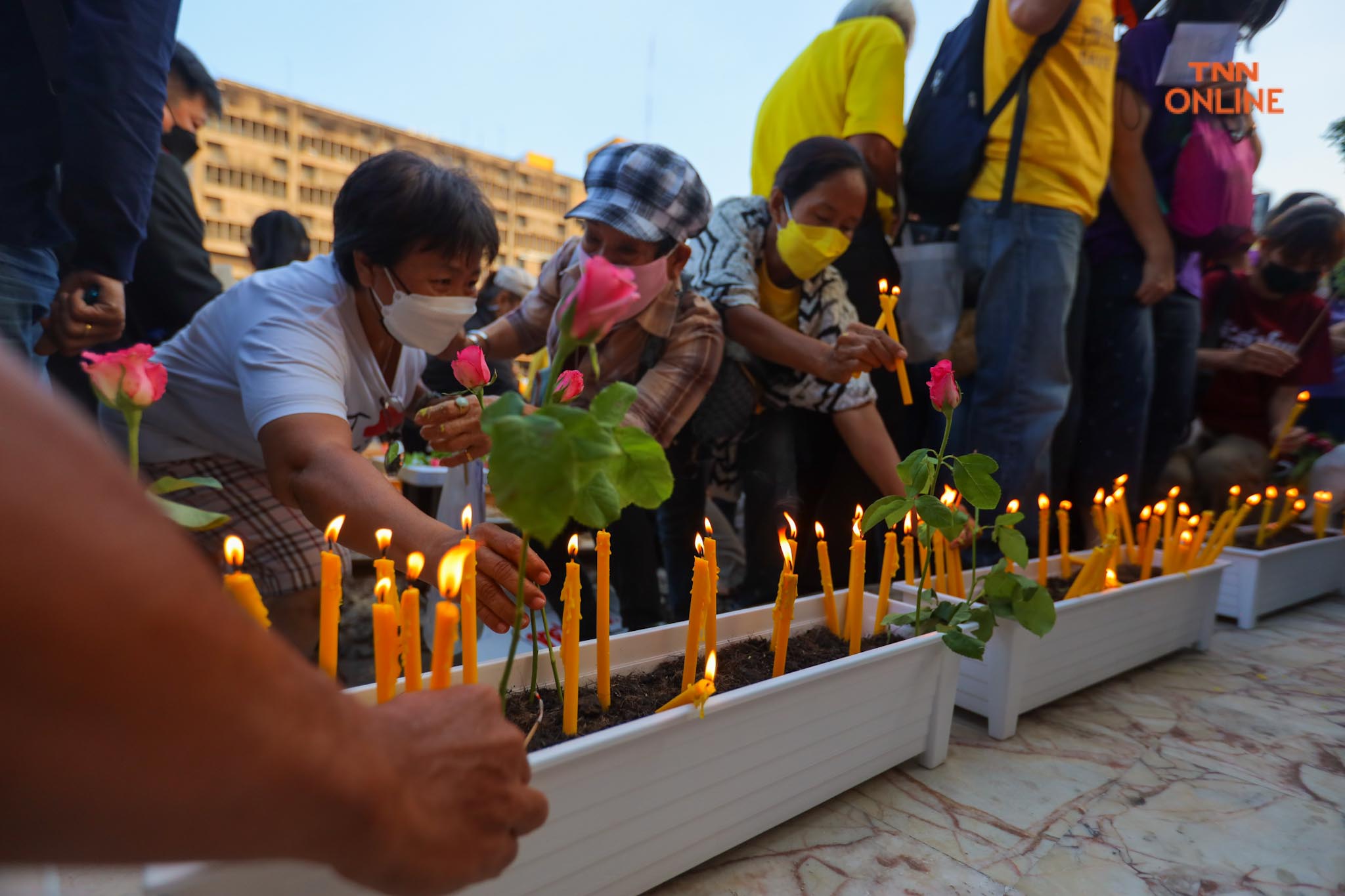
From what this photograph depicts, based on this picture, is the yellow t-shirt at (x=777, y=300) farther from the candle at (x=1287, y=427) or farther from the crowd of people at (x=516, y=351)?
the candle at (x=1287, y=427)

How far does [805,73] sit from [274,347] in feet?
5.73

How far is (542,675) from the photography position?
86cm

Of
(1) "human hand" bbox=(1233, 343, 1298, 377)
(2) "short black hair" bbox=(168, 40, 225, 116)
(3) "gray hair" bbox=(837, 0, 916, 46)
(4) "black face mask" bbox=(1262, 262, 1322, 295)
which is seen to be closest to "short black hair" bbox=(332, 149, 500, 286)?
(2) "short black hair" bbox=(168, 40, 225, 116)

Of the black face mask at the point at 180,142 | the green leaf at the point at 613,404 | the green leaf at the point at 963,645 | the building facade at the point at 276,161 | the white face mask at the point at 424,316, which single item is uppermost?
the building facade at the point at 276,161

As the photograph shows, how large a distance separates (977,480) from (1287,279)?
8.98 feet

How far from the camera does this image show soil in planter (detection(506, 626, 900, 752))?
769 mm

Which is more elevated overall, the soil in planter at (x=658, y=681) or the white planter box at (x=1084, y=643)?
the soil in planter at (x=658, y=681)

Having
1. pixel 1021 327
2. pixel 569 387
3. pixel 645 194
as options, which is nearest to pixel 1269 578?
pixel 1021 327

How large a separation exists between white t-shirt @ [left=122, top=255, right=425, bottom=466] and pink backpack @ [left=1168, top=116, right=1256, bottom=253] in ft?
7.98

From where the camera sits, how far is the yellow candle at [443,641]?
1.67 feet

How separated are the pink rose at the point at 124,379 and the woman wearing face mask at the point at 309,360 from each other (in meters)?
0.32

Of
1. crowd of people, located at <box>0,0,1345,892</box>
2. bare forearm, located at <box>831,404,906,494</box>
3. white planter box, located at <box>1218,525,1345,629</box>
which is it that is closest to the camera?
crowd of people, located at <box>0,0,1345,892</box>

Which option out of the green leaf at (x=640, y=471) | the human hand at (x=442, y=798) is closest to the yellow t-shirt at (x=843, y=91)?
the green leaf at (x=640, y=471)

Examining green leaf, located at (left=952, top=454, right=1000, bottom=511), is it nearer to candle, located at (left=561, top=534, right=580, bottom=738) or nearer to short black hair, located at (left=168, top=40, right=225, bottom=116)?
candle, located at (left=561, top=534, right=580, bottom=738)
